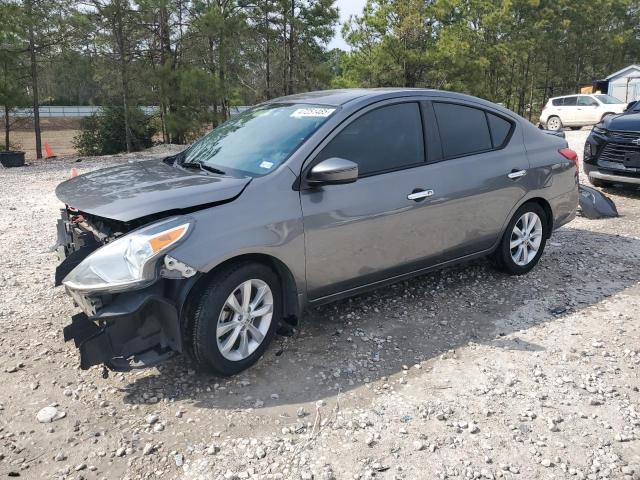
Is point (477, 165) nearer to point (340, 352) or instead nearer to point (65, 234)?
point (340, 352)

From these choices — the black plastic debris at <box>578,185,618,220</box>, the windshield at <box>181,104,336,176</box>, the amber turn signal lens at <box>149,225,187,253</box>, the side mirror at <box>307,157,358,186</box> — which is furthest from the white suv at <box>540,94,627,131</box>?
the amber turn signal lens at <box>149,225,187,253</box>

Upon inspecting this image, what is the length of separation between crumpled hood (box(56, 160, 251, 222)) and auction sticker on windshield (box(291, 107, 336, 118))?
776 millimetres

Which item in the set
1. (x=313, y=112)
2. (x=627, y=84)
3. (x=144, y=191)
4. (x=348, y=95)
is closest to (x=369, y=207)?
(x=313, y=112)

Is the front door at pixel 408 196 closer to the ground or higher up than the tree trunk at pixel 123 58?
closer to the ground

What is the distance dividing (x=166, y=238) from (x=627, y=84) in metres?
36.8

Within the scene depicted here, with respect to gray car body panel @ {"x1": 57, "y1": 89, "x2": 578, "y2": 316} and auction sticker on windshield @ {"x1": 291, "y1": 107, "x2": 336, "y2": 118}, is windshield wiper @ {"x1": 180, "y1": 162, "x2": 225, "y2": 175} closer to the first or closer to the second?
gray car body panel @ {"x1": 57, "y1": 89, "x2": 578, "y2": 316}

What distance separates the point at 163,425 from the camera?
9.78ft

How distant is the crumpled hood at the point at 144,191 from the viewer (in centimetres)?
313

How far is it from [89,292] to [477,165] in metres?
3.12

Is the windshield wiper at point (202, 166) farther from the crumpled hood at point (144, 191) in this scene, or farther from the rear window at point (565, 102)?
the rear window at point (565, 102)

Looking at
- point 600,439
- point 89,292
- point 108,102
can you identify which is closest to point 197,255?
point 89,292

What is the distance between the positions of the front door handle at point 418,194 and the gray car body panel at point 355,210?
0.13 ft

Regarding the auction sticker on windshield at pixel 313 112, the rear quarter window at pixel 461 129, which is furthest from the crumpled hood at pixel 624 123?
the auction sticker on windshield at pixel 313 112

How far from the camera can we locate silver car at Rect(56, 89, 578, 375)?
3068 millimetres
